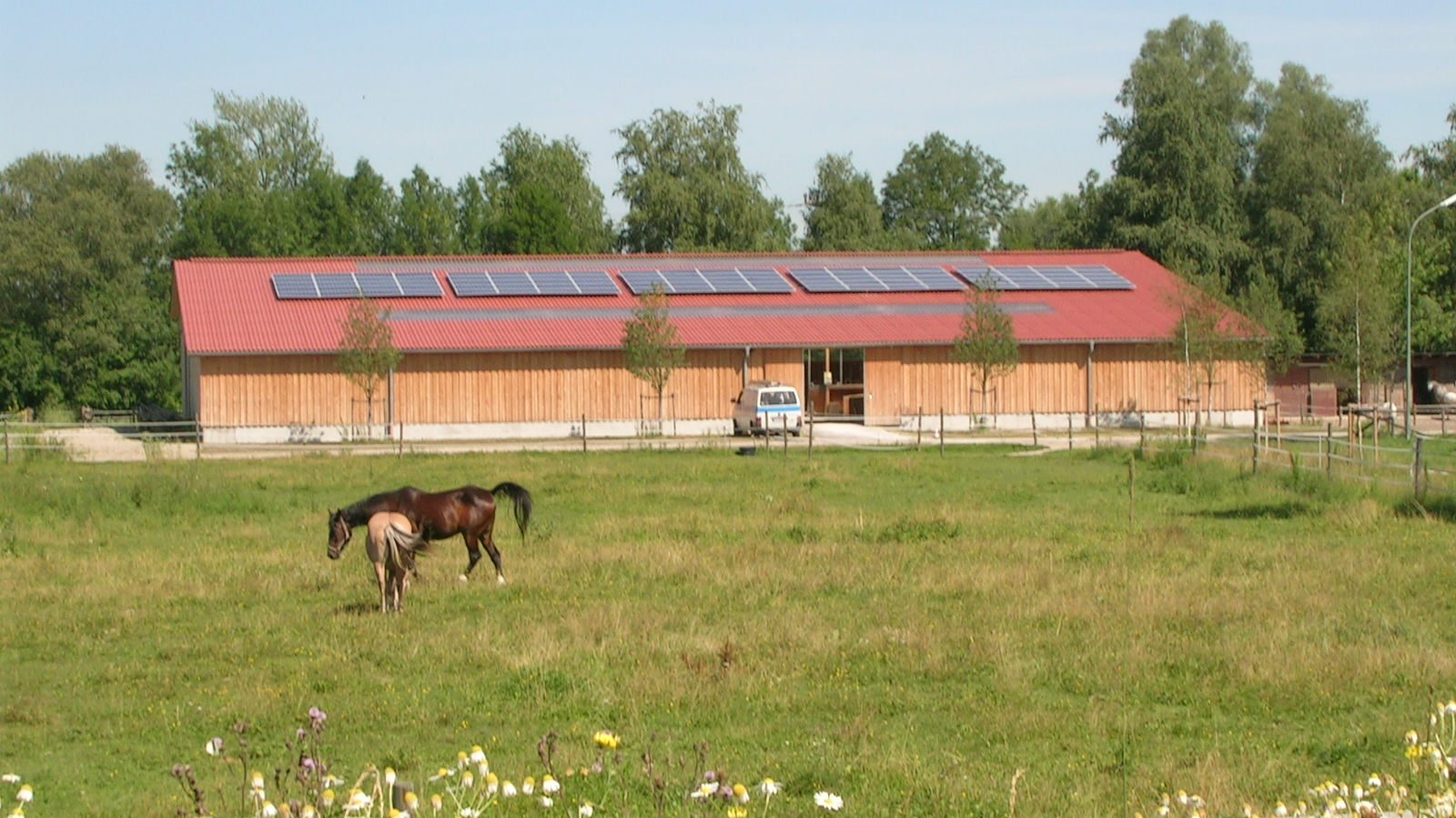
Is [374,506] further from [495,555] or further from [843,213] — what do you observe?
[843,213]

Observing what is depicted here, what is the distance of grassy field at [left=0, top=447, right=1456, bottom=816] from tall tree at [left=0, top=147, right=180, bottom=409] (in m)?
45.4

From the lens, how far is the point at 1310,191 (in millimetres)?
67500

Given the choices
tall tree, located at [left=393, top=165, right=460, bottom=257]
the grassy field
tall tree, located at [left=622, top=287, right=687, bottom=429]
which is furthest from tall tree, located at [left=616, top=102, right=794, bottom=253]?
the grassy field

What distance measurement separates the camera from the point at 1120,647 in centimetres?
1291

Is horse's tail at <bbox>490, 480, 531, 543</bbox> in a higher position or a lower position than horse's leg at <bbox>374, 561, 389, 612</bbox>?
higher

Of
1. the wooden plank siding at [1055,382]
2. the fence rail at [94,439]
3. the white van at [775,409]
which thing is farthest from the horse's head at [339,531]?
the wooden plank siding at [1055,382]

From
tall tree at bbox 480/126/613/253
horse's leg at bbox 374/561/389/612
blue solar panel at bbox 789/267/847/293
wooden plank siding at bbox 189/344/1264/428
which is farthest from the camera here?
tall tree at bbox 480/126/613/253

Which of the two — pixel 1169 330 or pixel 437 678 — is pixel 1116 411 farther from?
pixel 437 678

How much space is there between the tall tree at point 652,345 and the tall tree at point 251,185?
35.2 meters

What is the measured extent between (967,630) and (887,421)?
36966 millimetres

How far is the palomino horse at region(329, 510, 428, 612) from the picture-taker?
1481 cm

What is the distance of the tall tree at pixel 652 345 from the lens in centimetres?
4703

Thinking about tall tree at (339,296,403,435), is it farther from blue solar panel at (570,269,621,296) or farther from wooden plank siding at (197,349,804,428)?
blue solar panel at (570,269,621,296)

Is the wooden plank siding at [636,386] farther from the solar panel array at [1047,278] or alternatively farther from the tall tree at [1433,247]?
the tall tree at [1433,247]
